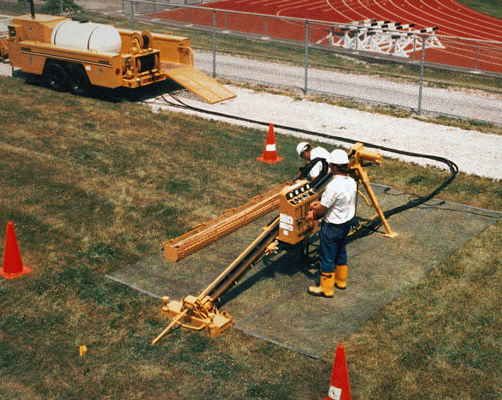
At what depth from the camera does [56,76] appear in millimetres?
18266

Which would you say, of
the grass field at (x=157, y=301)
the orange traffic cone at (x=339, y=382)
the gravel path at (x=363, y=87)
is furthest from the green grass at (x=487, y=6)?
the orange traffic cone at (x=339, y=382)

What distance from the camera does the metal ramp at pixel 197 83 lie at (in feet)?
58.9

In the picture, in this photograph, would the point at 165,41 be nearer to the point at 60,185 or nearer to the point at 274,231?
the point at 60,185

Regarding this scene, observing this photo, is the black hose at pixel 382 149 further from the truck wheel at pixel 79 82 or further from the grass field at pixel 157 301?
the truck wheel at pixel 79 82

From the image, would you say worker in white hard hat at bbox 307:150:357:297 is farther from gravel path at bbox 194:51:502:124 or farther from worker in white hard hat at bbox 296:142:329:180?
gravel path at bbox 194:51:502:124

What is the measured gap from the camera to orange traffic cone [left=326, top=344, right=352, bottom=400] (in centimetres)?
658

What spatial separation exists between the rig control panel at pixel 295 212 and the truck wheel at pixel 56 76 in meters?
10.7

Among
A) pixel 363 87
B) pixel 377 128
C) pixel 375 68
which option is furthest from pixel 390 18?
pixel 377 128

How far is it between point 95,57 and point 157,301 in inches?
399

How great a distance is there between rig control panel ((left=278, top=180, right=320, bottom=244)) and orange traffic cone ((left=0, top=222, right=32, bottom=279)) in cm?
361

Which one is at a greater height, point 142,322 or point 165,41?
point 165,41

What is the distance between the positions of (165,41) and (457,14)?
22.1 metres

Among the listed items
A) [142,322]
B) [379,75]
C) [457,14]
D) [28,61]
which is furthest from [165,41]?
[457,14]

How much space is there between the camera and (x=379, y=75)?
73.8 feet
